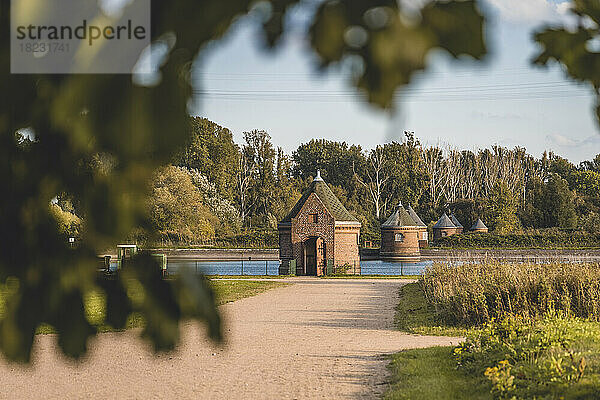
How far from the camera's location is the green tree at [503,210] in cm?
6297

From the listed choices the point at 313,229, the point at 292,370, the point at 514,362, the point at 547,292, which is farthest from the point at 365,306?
the point at 313,229

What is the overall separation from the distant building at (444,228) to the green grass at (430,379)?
53595 millimetres

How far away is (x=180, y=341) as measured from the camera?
99 cm

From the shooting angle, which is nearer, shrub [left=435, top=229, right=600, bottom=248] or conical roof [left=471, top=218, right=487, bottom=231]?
shrub [left=435, top=229, right=600, bottom=248]

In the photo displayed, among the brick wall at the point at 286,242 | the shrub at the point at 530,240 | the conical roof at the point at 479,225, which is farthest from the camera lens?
the conical roof at the point at 479,225

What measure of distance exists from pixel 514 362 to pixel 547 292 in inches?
196

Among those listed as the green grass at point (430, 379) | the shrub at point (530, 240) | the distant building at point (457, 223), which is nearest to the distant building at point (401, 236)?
the shrub at point (530, 240)

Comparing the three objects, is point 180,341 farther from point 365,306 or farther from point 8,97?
point 365,306

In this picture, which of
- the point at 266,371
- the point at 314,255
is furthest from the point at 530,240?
the point at 266,371

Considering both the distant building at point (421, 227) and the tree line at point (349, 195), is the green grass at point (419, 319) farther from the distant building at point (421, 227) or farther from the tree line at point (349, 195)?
the tree line at point (349, 195)

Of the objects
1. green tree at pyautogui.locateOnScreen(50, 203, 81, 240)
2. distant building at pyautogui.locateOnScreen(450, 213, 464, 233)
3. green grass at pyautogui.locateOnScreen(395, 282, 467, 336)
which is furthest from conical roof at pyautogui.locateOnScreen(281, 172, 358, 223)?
green tree at pyautogui.locateOnScreen(50, 203, 81, 240)

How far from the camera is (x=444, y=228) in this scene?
63906mm

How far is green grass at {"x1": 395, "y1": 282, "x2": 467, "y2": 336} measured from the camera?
1373 centimetres

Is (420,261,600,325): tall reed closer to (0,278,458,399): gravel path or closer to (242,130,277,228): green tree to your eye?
(0,278,458,399): gravel path
